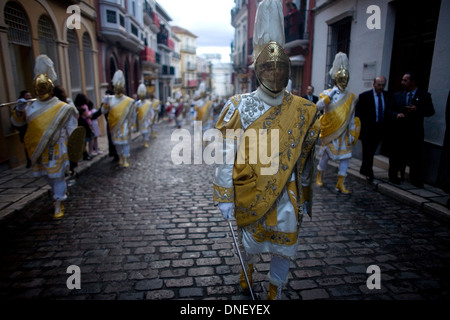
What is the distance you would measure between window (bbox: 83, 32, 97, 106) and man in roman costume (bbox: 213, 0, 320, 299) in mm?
11882

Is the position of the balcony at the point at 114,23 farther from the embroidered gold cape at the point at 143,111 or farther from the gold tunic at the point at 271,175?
the gold tunic at the point at 271,175

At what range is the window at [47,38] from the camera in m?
8.83

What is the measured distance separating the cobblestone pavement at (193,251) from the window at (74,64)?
711cm

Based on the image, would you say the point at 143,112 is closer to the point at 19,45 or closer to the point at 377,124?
the point at 19,45

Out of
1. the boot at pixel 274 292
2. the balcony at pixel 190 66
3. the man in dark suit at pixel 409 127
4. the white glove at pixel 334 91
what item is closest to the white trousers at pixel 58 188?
the boot at pixel 274 292

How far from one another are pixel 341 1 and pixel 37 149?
373 inches

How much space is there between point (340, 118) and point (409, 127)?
1.34 meters

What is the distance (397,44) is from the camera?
7.14m

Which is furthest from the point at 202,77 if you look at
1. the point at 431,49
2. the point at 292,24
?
the point at 431,49

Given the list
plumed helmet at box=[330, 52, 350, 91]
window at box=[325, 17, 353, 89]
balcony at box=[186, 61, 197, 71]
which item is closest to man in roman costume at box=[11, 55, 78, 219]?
plumed helmet at box=[330, 52, 350, 91]

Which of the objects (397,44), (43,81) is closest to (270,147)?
(43,81)

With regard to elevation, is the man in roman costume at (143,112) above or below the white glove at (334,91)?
below

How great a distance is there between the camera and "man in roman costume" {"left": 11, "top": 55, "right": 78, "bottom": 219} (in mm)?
4297
